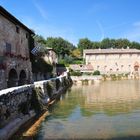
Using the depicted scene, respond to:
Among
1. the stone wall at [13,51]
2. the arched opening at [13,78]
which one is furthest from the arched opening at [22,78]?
the arched opening at [13,78]

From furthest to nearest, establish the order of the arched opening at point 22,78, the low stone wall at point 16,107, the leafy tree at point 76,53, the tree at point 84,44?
the tree at point 84,44 < the leafy tree at point 76,53 < the arched opening at point 22,78 < the low stone wall at point 16,107

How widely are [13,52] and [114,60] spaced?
7061 cm

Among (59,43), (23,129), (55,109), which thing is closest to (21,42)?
(55,109)

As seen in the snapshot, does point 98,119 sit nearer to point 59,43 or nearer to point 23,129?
point 23,129

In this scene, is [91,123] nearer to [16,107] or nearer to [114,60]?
[16,107]

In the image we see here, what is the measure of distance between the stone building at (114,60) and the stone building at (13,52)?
61445 millimetres

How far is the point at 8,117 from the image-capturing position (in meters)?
16.4

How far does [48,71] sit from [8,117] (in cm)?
4497

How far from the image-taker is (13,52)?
28.6 metres

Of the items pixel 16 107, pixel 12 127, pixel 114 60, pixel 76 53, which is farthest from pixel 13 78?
pixel 76 53

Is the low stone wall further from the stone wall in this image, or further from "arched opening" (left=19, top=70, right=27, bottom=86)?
"arched opening" (left=19, top=70, right=27, bottom=86)

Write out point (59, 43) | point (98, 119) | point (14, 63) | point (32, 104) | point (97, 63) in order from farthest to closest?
1. point (59, 43)
2. point (97, 63)
3. point (14, 63)
4. point (32, 104)
5. point (98, 119)

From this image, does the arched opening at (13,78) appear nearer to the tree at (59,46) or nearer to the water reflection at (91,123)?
the water reflection at (91,123)

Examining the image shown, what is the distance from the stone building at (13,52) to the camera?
25606mm
